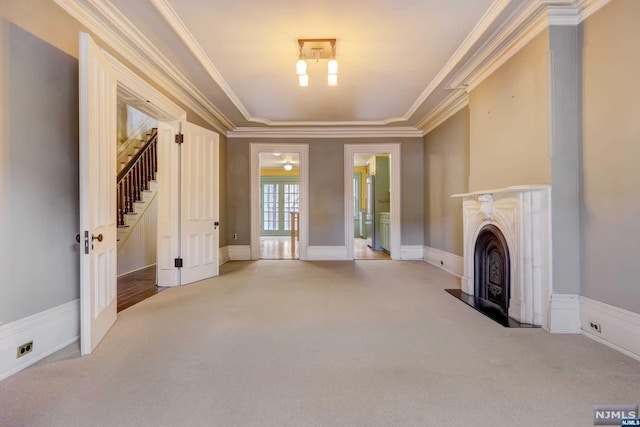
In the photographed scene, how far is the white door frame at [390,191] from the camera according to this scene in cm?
598

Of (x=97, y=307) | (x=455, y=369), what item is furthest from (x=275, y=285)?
(x=455, y=369)

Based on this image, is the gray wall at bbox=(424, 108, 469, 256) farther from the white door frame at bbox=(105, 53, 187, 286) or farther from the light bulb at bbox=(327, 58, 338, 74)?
the white door frame at bbox=(105, 53, 187, 286)

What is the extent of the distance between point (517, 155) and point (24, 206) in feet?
12.9

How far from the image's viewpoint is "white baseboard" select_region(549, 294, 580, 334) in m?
2.39

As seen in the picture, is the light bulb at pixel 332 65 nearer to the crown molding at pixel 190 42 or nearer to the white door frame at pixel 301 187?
the crown molding at pixel 190 42

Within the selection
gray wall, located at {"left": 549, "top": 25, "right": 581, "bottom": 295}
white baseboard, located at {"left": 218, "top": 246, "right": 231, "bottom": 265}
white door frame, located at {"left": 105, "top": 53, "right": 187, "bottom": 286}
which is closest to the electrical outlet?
white door frame, located at {"left": 105, "top": 53, "right": 187, "bottom": 286}

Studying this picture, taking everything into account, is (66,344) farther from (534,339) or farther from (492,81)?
(492,81)

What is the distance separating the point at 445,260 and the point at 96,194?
480 cm

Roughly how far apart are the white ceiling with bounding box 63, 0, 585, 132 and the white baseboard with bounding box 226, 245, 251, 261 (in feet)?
8.90

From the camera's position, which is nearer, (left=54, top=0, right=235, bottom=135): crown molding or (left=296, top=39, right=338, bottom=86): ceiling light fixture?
(left=54, top=0, right=235, bottom=135): crown molding

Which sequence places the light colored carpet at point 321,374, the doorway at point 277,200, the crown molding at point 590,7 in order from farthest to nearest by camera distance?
the doorway at point 277,200
the crown molding at point 590,7
the light colored carpet at point 321,374

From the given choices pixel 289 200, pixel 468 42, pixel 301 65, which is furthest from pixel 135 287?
pixel 289 200

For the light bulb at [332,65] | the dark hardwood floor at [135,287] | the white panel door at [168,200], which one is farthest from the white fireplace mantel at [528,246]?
the dark hardwood floor at [135,287]

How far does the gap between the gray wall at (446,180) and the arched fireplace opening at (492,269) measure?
119 cm
